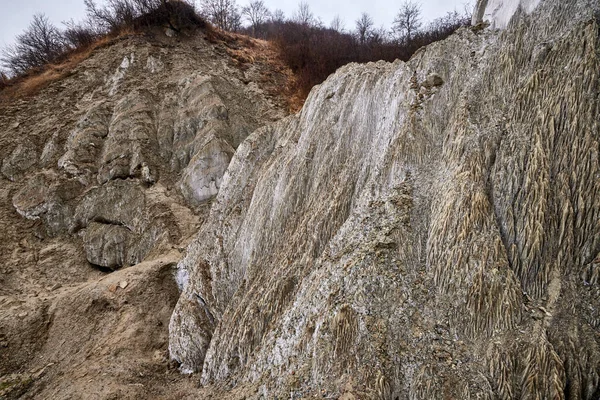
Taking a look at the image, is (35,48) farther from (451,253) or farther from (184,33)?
(451,253)

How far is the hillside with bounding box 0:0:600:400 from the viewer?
4863 millimetres

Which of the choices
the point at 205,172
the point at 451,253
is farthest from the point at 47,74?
the point at 451,253

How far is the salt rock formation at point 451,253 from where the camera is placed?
15.4 feet

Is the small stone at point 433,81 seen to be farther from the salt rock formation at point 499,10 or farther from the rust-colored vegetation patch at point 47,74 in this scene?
the rust-colored vegetation patch at point 47,74

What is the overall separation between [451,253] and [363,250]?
1.68m

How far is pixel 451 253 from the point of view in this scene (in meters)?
5.55

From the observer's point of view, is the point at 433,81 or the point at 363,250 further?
the point at 433,81

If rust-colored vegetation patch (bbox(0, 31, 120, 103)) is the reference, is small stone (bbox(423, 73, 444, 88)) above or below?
below

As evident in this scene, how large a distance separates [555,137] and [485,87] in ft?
7.73

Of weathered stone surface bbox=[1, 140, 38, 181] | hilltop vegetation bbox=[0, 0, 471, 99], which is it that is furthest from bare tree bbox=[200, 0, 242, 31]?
weathered stone surface bbox=[1, 140, 38, 181]

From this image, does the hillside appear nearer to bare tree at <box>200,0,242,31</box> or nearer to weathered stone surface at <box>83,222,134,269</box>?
weathered stone surface at <box>83,222,134,269</box>

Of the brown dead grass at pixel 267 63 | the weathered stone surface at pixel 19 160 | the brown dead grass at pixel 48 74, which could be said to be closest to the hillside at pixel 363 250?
the weathered stone surface at pixel 19 160

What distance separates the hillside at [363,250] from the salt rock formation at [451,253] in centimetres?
3

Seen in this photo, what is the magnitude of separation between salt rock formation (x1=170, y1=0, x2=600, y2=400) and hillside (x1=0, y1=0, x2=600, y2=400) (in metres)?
0.03
